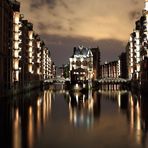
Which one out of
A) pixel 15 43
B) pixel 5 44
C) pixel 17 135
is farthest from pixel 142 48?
pixel 17 135

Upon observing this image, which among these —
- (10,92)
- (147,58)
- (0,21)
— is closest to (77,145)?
(0,21)

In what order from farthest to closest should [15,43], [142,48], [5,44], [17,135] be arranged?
[142,48], [15,43], [5,44], [17,135]

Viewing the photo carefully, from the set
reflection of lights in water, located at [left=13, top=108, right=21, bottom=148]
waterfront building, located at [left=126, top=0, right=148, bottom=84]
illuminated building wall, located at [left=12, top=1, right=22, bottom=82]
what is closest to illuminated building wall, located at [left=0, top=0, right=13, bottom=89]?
illuminated building wall, located at [left=12, top=1, right=22, bottom=82]

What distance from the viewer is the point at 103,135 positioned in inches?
1249

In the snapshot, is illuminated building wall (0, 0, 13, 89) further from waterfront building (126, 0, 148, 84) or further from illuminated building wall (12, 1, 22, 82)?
waterfront building (126, 0, 148, 84)

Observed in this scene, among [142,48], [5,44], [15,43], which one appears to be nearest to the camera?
[5,44]

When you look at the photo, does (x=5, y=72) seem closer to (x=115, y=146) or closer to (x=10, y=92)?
(x=10, y=92)

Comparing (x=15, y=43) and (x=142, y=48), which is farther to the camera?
(x=142, y=48)

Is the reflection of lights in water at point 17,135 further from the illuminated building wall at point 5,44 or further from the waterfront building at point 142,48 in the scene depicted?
the waterfront building at point 142,48

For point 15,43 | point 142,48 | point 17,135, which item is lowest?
point 17,135

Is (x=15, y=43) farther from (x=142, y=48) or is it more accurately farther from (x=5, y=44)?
(x=142, y=48)

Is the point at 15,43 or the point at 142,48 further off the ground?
Answer: the point at 142,48

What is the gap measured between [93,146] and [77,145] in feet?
3.77

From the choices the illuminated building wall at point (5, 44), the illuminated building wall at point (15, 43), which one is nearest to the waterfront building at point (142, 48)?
the illuminated building wall at point (15, 43)
